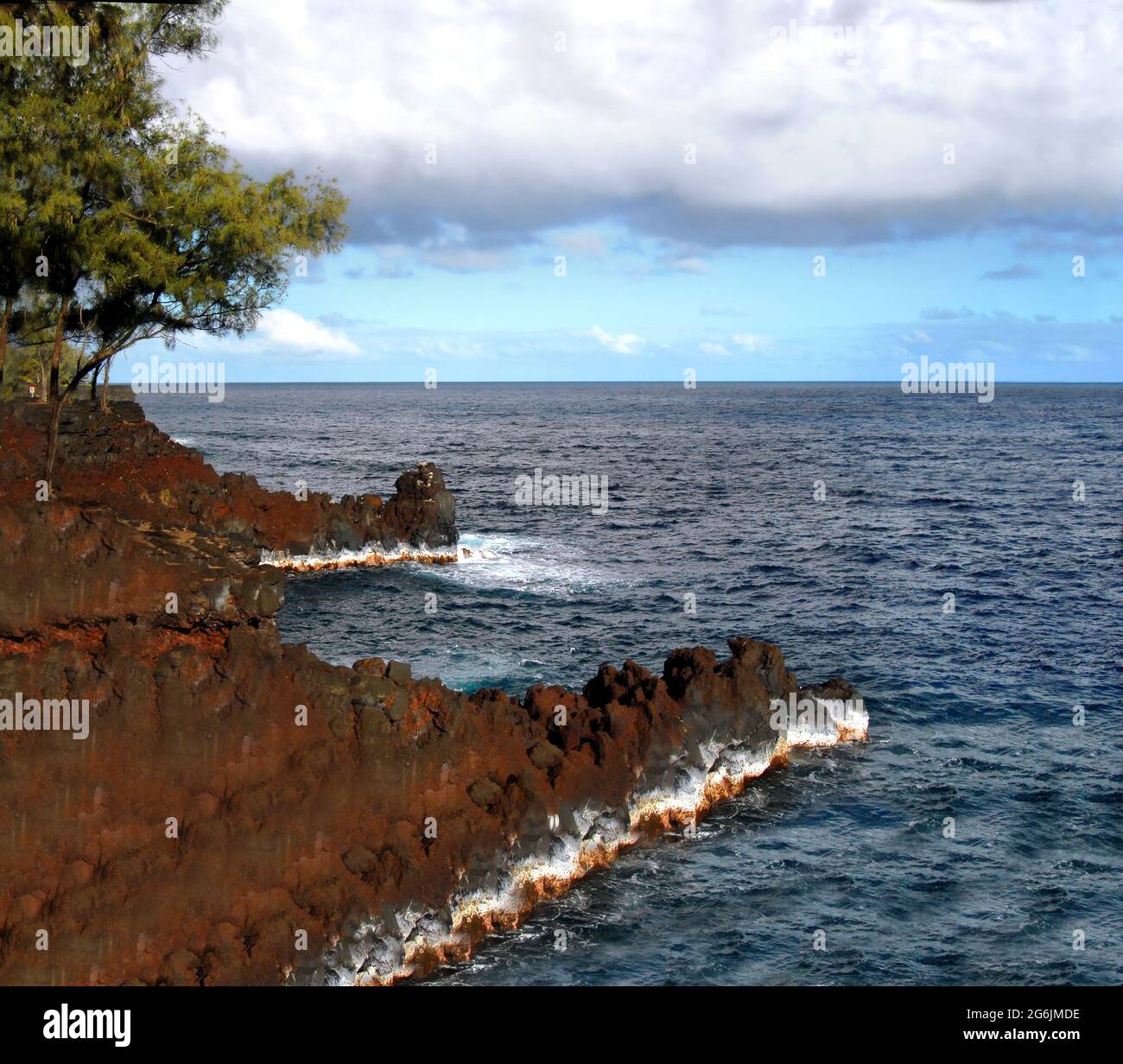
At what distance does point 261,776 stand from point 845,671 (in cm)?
2260

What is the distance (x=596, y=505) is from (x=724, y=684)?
49805 mm

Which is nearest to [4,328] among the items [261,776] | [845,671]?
[261,776]

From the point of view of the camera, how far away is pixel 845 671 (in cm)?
3675

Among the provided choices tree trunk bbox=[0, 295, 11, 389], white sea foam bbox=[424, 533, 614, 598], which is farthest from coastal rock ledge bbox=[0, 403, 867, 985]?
white sea foam bbox=[424, 533, 614, 598]

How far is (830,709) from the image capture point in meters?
31.2

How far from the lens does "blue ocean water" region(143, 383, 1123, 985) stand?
68.5 feet

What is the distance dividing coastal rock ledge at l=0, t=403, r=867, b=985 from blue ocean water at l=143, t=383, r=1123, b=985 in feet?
4.68

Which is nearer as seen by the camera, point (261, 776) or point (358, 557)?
point (261, 776)

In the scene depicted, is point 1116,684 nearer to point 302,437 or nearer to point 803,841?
point 803,841

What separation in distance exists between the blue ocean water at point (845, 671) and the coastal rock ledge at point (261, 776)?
1.43m

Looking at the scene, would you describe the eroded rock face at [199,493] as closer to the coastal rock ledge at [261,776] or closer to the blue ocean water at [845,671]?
the blue ocean water at [845,671]

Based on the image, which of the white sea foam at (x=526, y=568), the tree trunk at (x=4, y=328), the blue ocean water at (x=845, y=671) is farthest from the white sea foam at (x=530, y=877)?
the tree trunk at (x=4, y=328)

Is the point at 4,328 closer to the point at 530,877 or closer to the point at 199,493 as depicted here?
the point at 199,493

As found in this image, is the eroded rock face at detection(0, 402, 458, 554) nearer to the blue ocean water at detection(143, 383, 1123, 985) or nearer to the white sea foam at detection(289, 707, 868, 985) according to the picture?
the blue ocean water at detection(143, 383, 1123, 985)
